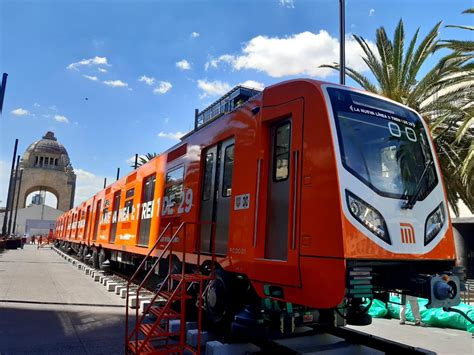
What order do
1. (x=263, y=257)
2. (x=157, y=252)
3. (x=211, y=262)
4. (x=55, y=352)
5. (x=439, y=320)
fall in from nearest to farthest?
(x=263, y=257) < (x=55, y=352) < (x=211, y=262) < (x=439, y=320) < (x=157, y=252)

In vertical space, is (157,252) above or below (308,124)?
below

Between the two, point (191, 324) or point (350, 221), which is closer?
point (350, 221)

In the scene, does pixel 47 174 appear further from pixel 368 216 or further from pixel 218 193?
pixel 368 216

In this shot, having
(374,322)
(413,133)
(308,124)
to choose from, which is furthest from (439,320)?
(308,124)

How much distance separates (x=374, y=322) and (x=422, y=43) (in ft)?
32.8

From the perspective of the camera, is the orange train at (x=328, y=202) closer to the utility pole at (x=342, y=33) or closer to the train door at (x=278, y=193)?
the train door at (x=278, y=193)

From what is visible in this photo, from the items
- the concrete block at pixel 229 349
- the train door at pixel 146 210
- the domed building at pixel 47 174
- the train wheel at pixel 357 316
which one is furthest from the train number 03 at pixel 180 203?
the domed building at pixel 47 174

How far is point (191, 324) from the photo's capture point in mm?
6902

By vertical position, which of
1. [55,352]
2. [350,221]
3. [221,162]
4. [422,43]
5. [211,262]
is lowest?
[55,352]

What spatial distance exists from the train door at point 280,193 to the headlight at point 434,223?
1625 mm

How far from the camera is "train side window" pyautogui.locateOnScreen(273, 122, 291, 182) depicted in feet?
17.1

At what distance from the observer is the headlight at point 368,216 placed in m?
4.30

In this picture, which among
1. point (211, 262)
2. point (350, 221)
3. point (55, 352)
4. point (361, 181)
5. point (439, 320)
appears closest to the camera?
point (350, 221)

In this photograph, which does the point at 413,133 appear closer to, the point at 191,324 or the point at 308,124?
the point at 308,124
